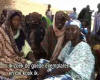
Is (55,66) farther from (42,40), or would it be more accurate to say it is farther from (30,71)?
(42,40)

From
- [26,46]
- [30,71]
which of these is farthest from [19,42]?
[30,71]

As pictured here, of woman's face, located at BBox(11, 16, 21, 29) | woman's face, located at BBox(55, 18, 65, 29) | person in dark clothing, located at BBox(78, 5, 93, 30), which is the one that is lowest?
person in dark clothing, located at BBox(78, 5, 93, 30)

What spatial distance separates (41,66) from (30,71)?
300 mm

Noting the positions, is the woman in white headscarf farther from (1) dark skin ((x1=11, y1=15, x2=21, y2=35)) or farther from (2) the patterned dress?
(1) dark skin ((x1=11, y1=15, x2=21, y2=35))

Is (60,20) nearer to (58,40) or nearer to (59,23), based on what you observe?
(59,23)

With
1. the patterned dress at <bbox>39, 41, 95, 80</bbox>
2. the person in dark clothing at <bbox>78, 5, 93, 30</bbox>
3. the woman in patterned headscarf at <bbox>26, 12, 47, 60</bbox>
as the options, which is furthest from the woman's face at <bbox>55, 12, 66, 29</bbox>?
the person in dark clothing at <bbox>78, 5, 93, 30</bbox>

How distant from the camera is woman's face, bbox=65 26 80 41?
6.14 meters

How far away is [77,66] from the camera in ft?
19.0

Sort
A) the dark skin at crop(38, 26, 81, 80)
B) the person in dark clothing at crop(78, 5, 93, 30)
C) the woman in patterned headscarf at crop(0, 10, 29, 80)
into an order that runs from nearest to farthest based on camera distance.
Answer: the dark skin at crop(38, 26, 81, 80), the woman in patterned headscarf at crop(0, 10, 29, 80), the person in dark clothing at crop(78, 5, 93, 30)

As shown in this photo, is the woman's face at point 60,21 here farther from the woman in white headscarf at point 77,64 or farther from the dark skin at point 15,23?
the woman in white headscarf at point 77,64

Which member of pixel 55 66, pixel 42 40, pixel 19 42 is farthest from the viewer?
pixel 42 40

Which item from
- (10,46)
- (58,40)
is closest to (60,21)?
(58,40)

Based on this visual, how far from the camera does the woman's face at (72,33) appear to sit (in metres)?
6.14

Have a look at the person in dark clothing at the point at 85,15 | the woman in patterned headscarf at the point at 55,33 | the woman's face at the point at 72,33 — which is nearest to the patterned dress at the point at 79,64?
the woman's face at the point at 72,33
